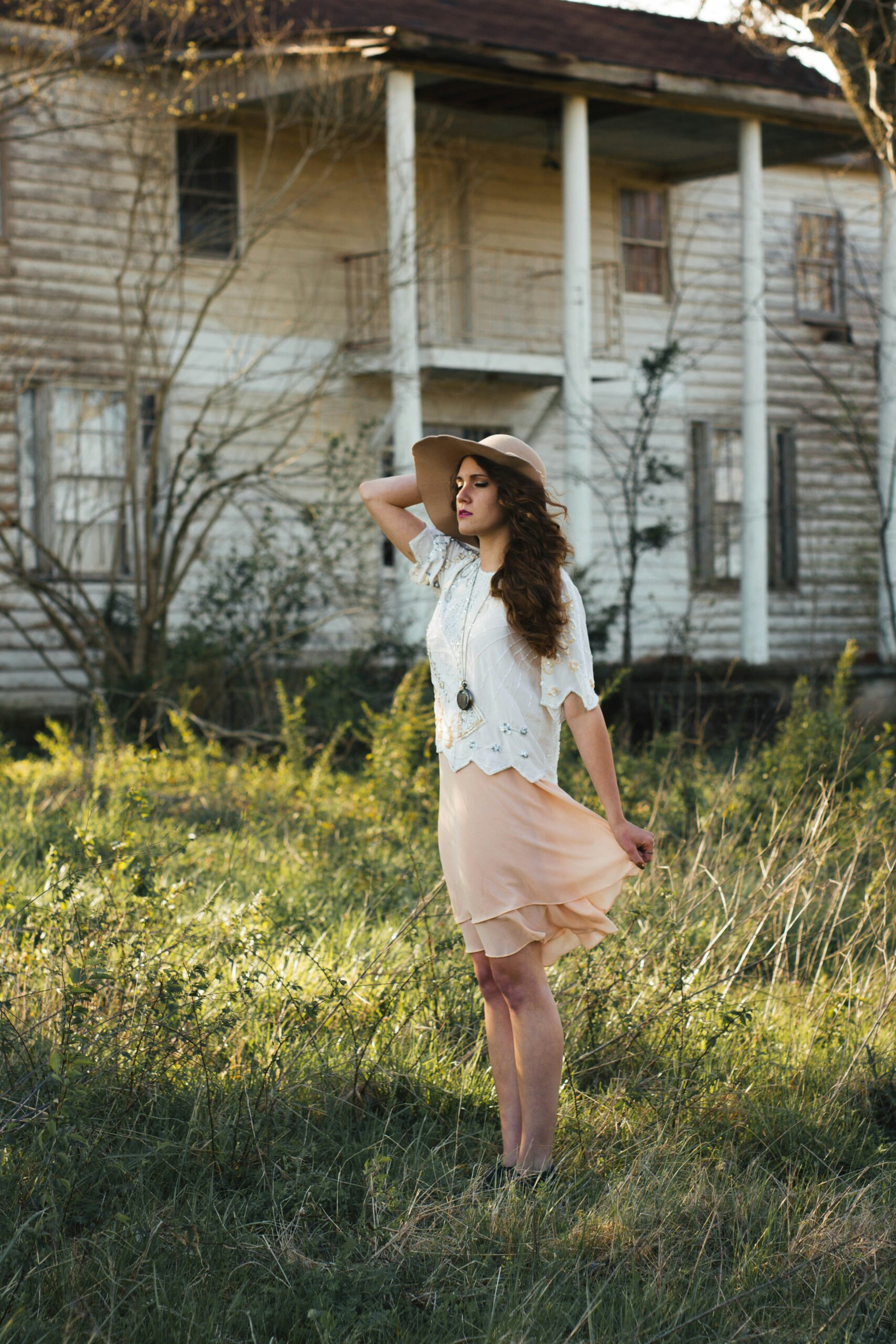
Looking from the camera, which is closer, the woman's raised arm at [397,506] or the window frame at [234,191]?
the woman's raised arm at [397,506]

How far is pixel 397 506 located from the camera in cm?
423

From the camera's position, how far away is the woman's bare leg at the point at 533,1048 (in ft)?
12.1

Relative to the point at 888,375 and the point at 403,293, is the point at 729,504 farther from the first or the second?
the point at 403,293

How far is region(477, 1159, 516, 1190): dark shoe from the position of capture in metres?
3.67

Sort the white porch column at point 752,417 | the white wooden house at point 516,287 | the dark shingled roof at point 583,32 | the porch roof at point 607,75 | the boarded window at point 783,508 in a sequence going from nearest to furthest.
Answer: the white wooden house at point 516,287, the porch roof at point 607,75, the dark shingled roof at point 583,32, the white porch column at point 752,417, the boarded window at point 783,508

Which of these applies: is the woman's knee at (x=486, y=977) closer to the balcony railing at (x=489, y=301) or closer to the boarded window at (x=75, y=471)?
the boarded window at (x=75, y=471)

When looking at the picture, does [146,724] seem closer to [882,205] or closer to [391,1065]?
[391,1065]

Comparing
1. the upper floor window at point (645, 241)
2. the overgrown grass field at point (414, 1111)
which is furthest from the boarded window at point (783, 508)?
the overgrown grass field at point (414, 1111)

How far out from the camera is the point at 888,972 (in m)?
4.66

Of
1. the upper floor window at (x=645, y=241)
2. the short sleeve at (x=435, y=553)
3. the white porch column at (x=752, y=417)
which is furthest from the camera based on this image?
the upper floor window at (x=645, y=241)

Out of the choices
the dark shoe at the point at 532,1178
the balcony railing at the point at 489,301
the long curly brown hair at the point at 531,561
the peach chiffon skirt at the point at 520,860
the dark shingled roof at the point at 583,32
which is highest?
the dark shingled roof at the point at 583,32

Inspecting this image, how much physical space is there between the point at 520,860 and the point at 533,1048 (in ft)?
1.56

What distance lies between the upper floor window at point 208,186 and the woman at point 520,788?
450 inches

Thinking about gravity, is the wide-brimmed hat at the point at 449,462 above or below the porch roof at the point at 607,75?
below
